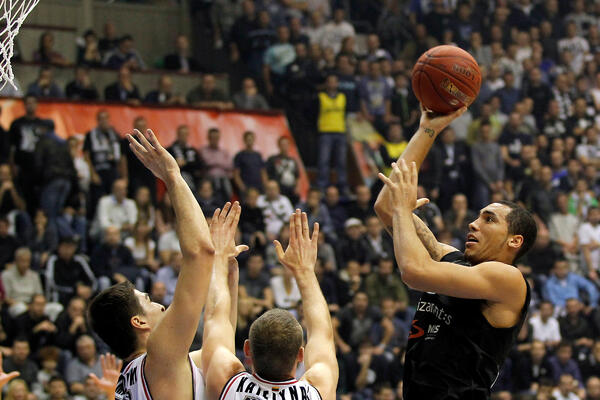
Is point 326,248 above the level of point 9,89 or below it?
below

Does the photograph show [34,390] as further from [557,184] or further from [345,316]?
[557,184]

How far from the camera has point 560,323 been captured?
13.5m

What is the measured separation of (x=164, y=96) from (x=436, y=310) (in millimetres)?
9946

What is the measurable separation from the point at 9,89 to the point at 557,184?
8.07m

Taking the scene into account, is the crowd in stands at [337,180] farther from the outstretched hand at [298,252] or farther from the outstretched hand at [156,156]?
the outstretched hand at [156,156]

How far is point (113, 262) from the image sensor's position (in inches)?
445

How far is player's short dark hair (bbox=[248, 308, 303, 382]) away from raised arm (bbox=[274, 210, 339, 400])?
0.23m

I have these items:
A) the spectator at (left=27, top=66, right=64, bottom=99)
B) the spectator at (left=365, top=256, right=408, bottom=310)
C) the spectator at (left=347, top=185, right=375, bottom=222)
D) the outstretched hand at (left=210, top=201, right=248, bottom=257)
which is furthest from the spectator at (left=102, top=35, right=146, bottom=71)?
the outstretched hand at (left=210, top=201, right=248, bottom=257)

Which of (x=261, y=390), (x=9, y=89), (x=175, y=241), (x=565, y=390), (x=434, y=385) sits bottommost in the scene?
(x=565, y=390)

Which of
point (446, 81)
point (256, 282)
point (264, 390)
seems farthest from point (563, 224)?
point (264, 390)

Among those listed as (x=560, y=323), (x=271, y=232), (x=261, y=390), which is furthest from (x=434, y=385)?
(x=560, y=323)

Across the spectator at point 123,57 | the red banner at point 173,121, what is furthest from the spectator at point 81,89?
the spectator at point 123,57

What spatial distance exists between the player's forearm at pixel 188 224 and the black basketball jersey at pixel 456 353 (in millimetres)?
1242

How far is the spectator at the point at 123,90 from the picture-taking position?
13781mm
